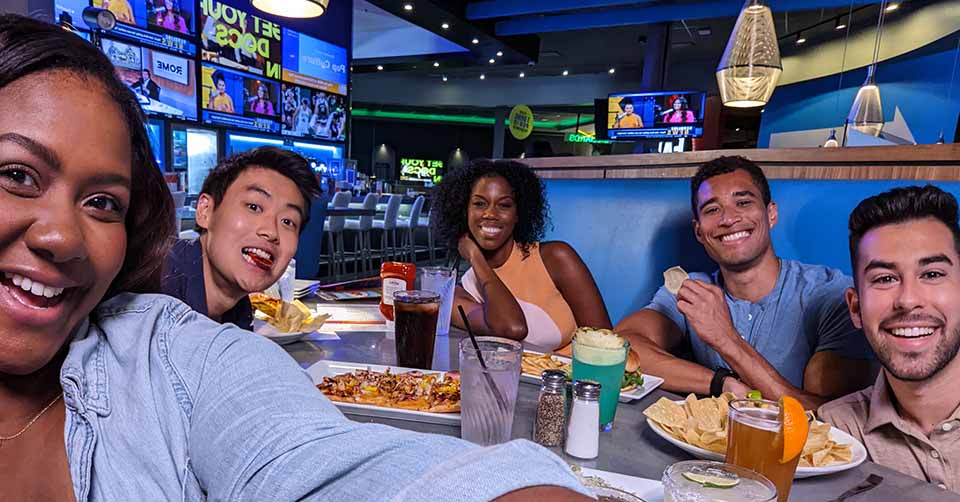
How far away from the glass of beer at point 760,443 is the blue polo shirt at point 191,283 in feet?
4.30

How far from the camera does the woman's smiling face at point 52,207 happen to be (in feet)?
2.02

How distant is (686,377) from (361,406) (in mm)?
915

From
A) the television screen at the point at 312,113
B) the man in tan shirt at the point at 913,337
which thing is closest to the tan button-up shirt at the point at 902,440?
the man in tan shirt at the point at 913,337

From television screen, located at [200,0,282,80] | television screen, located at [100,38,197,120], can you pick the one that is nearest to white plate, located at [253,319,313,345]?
television screen, located at [100,38,197,120]

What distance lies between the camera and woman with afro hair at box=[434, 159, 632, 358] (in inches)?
91.2

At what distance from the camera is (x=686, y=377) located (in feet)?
4.91

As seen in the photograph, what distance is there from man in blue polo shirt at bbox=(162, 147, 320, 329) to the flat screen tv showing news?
7892 mm

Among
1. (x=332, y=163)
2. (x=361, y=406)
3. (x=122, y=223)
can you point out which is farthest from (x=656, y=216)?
(x=332, y=163)

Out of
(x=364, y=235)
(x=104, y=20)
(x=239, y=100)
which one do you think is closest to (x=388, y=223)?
(x=364, y=235)

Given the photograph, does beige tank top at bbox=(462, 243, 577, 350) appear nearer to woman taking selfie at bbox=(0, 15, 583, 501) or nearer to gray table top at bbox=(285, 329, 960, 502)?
gray table top at bbox=(285, 329, 960, 502)

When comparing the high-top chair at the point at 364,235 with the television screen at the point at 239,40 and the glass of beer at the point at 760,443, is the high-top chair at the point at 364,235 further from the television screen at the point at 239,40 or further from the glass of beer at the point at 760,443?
the glass of beer at the point at 760,443

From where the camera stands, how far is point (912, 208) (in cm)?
131

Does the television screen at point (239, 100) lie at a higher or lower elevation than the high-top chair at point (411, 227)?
higher

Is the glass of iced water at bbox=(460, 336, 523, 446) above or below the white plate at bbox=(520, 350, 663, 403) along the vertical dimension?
above
